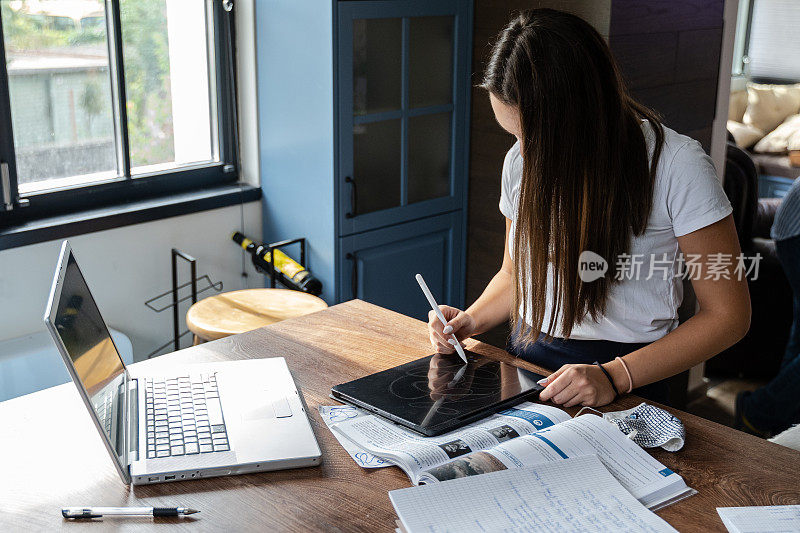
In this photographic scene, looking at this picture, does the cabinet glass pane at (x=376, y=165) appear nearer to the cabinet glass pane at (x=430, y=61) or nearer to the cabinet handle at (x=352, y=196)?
the cabinet handle at (x=352, y=196)

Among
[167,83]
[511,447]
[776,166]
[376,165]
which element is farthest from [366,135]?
[776,166]

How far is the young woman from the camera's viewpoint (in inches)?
58.2

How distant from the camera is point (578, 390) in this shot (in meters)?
1.46

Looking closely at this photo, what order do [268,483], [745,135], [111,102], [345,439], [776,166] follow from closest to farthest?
[268,483] → [345,439] → [111,102] → [776,166] → [745,135]

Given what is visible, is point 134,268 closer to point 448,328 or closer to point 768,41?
point 448,328

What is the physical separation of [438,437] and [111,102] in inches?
77.9

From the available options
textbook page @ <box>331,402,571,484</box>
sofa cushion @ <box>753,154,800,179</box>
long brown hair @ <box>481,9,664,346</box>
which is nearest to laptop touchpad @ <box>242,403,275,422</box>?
textbook page @ <box>331,402,571,484</box>

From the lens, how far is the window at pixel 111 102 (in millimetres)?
2625

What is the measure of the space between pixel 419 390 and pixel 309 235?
5.11 feet

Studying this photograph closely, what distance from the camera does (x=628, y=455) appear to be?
4.21 feet

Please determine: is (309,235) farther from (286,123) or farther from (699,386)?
(699,386)

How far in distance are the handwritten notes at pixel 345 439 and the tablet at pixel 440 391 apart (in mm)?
21

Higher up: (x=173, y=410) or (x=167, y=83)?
(x=167, y=83)

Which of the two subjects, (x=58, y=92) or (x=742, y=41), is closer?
(x=58, y=92)
